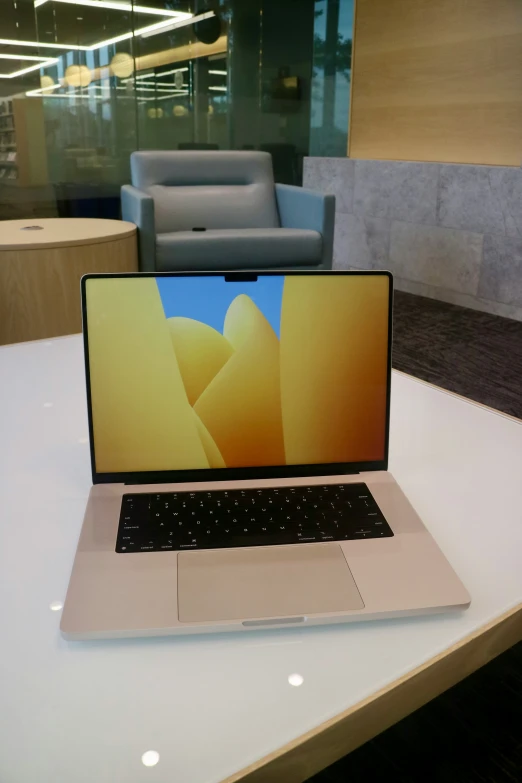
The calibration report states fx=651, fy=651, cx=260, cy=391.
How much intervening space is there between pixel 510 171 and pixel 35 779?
316cm

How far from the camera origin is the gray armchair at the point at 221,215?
295 cm

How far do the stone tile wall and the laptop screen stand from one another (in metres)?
2.65

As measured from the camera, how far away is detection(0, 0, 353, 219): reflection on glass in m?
3.84

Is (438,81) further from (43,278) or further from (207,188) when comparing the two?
(43,278)

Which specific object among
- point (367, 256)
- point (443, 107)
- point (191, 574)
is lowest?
point (367, 256)

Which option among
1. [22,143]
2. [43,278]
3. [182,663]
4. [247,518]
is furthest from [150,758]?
[22,143]

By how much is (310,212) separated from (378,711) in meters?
2.96

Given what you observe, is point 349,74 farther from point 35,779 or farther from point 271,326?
point 35,779

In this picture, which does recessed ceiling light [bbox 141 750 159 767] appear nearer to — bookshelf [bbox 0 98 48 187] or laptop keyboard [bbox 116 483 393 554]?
laptop keyboard [bbox 116 483 393 554]

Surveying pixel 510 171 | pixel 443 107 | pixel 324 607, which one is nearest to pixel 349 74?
pixel 443 107

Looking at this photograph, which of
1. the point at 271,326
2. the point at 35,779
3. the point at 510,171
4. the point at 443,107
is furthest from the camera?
the point at 443,107

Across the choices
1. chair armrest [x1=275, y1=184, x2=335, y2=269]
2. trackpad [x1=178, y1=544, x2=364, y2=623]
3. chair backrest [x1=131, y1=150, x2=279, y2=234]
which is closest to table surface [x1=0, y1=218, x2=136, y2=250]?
chair backrest [x1=131, y1=150, x2=279, y2=234]

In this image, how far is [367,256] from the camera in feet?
12.9

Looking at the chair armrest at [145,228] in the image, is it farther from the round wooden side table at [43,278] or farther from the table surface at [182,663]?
the table surface at [182,663]
